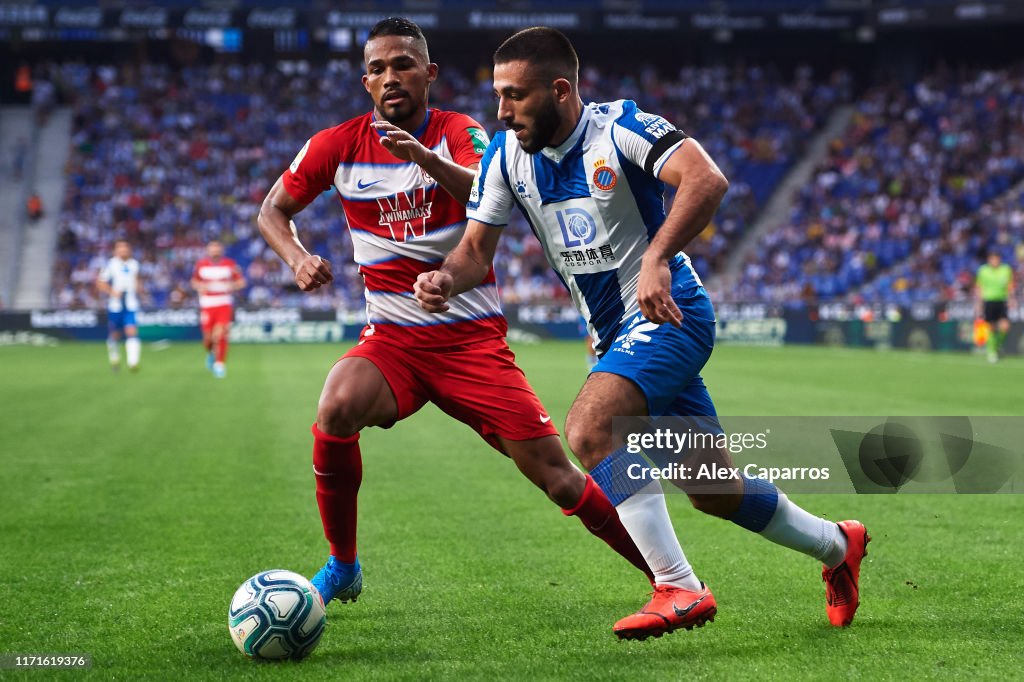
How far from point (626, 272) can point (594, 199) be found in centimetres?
31

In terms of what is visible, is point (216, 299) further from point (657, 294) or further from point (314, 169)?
point (657, 294)

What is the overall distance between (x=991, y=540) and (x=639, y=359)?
305 cm

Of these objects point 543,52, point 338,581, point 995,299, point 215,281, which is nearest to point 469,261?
point 543,52

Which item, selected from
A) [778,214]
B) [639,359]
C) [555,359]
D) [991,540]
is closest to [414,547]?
[639,359]

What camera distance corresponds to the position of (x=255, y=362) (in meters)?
24.2

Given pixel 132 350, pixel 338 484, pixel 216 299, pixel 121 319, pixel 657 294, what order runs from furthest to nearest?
1. pixel 121 319
2. pixel 132 350
3. pixel 216 299
4. pixel 338 484
5. pixel 657 294

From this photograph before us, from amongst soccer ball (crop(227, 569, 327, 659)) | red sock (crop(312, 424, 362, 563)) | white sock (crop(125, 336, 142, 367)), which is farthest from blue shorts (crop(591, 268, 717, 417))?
white sock (crop(125, 336, 142, 367))

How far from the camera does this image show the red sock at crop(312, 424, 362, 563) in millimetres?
4758

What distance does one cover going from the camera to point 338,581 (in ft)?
15.9

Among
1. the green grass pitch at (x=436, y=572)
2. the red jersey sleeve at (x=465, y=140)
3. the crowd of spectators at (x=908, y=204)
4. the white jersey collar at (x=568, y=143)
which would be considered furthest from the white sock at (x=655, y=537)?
the crowd of spectators at (x=908, y=204)

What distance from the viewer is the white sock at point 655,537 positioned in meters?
4.12

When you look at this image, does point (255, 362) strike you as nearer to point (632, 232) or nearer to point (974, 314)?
point (974, 314)

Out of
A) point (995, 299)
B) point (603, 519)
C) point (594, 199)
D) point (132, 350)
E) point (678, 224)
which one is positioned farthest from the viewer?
point (995, 299)

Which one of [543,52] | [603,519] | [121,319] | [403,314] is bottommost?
[121,319]
